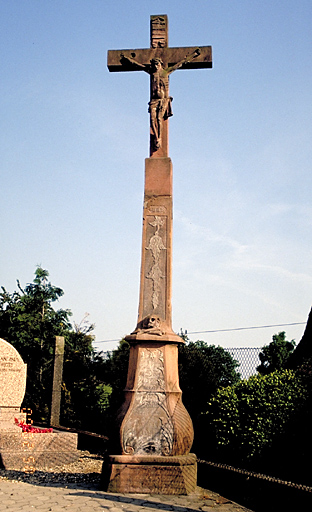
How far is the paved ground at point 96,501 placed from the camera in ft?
17.0

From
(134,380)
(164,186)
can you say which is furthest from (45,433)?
(164,186)

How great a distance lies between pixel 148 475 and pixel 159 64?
5839mm

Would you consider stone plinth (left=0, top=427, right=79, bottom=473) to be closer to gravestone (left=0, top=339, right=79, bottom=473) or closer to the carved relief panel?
gravestone (left=0, top=339, right=79, bottom=473)

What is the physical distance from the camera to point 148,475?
5961mm

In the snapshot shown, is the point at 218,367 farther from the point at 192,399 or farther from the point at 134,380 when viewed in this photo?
the point at 134,380

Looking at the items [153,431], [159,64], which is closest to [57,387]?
[153,431]

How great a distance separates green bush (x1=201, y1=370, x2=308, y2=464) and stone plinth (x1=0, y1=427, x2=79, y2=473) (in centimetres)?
257

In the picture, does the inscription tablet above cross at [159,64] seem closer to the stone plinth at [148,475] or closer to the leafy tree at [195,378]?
the stone plinth at [148,475]

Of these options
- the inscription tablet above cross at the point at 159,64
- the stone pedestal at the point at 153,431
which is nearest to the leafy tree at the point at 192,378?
the stone pedestal at the point at 153,431

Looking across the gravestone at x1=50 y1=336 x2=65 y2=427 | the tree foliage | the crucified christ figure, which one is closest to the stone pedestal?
the crucified christ figure

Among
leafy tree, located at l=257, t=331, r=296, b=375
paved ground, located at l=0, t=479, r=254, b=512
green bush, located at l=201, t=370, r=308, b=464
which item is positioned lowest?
paved ground, located at l=0, t=479, r=254, b=512

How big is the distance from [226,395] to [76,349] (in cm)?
903

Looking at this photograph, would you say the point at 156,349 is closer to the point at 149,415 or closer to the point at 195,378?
the point at 149,415

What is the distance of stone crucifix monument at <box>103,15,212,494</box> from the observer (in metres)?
5.99
